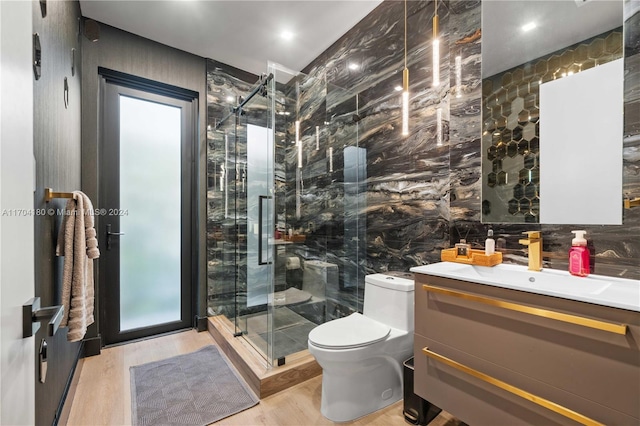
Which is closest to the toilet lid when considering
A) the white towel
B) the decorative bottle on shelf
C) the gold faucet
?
the decorative bottle on shelf

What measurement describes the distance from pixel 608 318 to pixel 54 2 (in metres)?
2.82

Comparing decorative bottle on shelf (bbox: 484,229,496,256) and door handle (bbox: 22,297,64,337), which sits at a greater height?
decorative bottle on shelf (bbox: 484,229,496,256)

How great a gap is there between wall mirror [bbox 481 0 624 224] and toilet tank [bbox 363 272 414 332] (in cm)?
66

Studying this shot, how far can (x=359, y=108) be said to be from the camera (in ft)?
8.54

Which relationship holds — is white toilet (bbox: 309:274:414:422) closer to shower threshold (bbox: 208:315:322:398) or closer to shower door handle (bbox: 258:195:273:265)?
shower threshold (bbox: 208:315:322:398)

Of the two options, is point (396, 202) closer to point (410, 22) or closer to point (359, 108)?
point (359, 108)

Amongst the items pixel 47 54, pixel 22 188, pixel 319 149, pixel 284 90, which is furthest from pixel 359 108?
pixel 22 188

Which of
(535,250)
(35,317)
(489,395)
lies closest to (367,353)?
(489,395)

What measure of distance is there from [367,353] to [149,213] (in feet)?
8.08

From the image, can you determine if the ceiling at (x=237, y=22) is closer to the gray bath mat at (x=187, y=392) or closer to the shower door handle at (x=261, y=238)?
the shower door handle at (x=261, y=238)

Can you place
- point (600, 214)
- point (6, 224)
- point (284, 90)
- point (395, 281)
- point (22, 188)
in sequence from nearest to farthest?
point (6, 224), point (22, 188), point (600, 214), point (395, 281), point (284, 90)

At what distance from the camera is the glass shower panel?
9.27ft

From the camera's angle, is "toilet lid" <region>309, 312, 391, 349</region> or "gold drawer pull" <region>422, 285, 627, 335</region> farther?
"toilet lid" <region>309, 312, 391, 349</region>

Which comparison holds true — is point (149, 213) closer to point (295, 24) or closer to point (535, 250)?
point (295, 24)
